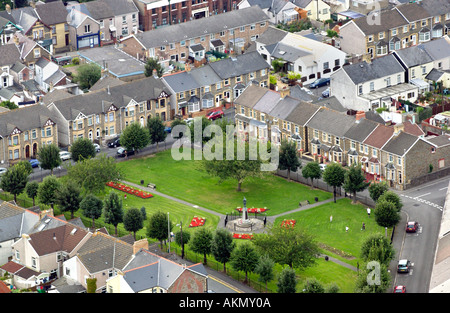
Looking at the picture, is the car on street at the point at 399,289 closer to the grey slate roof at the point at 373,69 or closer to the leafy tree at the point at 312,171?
the leafy tree at the point at 312,171

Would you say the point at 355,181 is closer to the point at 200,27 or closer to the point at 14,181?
the point at 14,181

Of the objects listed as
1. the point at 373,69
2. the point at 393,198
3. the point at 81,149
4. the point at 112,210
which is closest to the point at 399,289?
the point at 393,198

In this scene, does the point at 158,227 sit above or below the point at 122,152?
above

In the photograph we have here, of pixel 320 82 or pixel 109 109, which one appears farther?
pixel 320 82

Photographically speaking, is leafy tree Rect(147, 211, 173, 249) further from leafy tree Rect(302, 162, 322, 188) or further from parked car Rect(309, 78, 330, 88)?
parked car Rect(309, 78, 330, 88)

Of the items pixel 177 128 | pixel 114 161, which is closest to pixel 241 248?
pixel 114 161

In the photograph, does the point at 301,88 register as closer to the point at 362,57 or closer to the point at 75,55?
the point at 362,57
